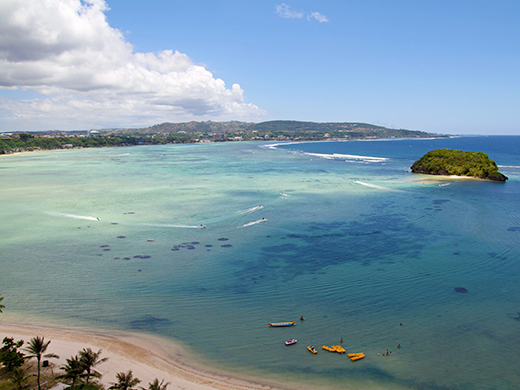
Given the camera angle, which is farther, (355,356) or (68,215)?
(68,215)

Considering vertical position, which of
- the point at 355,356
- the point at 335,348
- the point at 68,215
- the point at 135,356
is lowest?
the point at 135,356

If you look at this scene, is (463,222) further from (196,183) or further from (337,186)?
(196,183)

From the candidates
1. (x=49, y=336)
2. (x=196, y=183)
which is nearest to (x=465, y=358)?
(x=49, y=336)

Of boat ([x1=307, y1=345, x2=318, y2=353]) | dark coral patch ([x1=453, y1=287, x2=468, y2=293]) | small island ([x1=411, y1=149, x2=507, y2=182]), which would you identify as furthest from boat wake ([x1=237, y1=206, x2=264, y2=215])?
small island ([x1=411, y1=149, x2=507, y2=182])

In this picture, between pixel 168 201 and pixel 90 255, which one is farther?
pixel 168 201

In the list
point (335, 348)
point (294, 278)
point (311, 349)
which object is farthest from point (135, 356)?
point (294, 278)

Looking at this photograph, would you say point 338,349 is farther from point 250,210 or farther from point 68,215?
point 68,215
